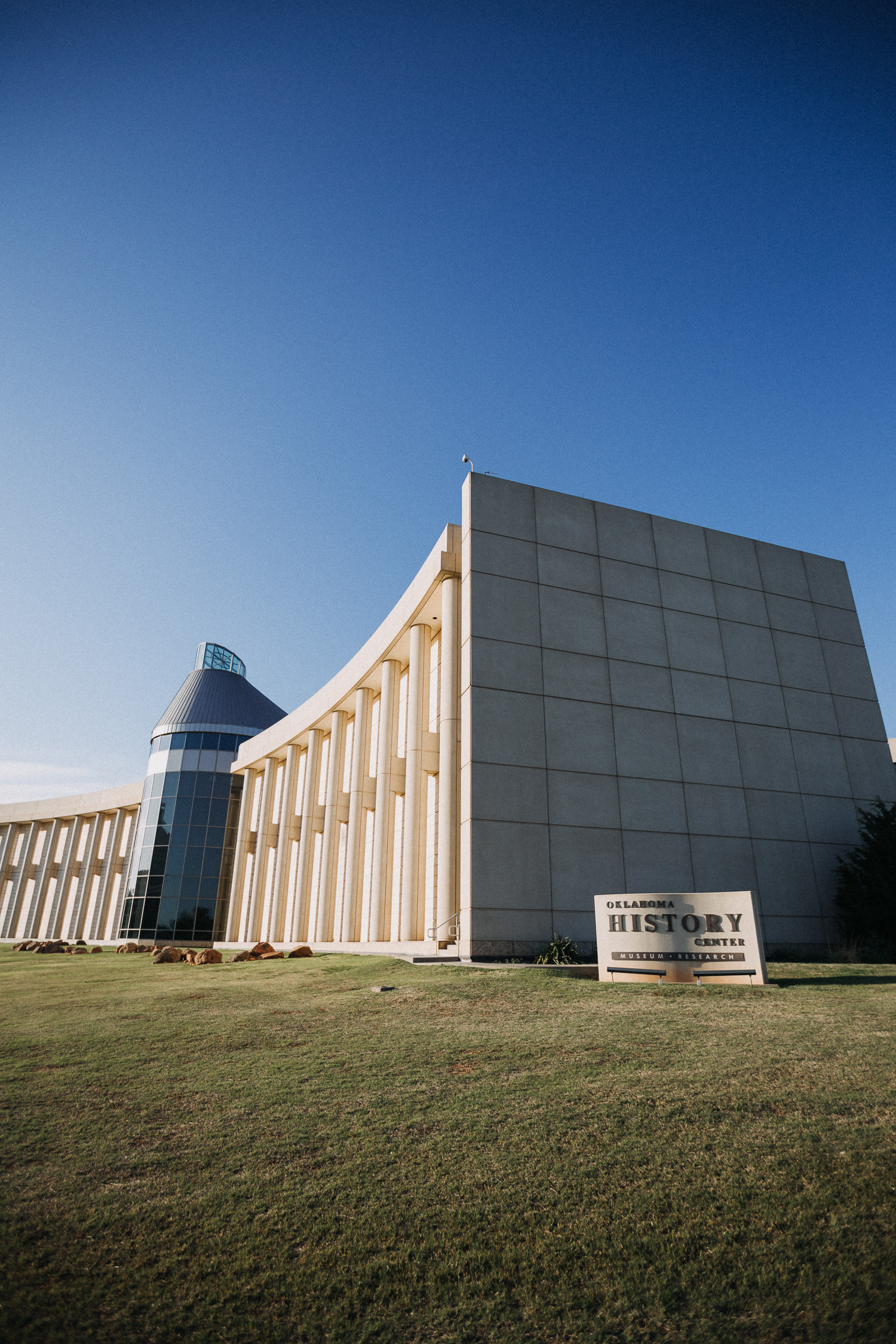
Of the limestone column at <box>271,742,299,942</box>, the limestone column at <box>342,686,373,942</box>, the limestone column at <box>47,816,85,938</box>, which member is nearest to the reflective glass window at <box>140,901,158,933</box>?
the limestone column at <box>271,742,299,942</box>

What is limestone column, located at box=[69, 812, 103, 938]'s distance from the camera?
5378 centimetres

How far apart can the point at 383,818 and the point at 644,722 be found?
34.5 feet

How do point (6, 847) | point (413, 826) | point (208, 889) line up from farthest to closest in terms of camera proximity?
point (6, 847) → point (208, 889) → point (413, 826)

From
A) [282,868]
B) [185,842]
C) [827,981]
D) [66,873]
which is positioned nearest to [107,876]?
[66,873]

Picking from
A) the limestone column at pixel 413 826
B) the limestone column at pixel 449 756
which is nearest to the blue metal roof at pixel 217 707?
the limestone column at pixel 413 826

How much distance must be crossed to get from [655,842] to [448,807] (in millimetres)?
6252

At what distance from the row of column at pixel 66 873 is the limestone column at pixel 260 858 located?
16140mm

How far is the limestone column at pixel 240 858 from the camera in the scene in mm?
43688

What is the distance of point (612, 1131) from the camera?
6023mm

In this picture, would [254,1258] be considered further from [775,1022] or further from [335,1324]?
[775,1022]

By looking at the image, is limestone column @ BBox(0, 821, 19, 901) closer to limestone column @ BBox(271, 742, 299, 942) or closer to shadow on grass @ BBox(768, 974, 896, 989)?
limestone column @ BBox(271, 742, 299, 942)

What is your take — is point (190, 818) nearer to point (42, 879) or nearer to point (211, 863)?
point (211, 863)

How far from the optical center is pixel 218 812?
46.2 meters

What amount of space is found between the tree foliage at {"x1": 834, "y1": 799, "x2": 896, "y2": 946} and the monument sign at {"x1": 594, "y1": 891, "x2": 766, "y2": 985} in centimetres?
1020
